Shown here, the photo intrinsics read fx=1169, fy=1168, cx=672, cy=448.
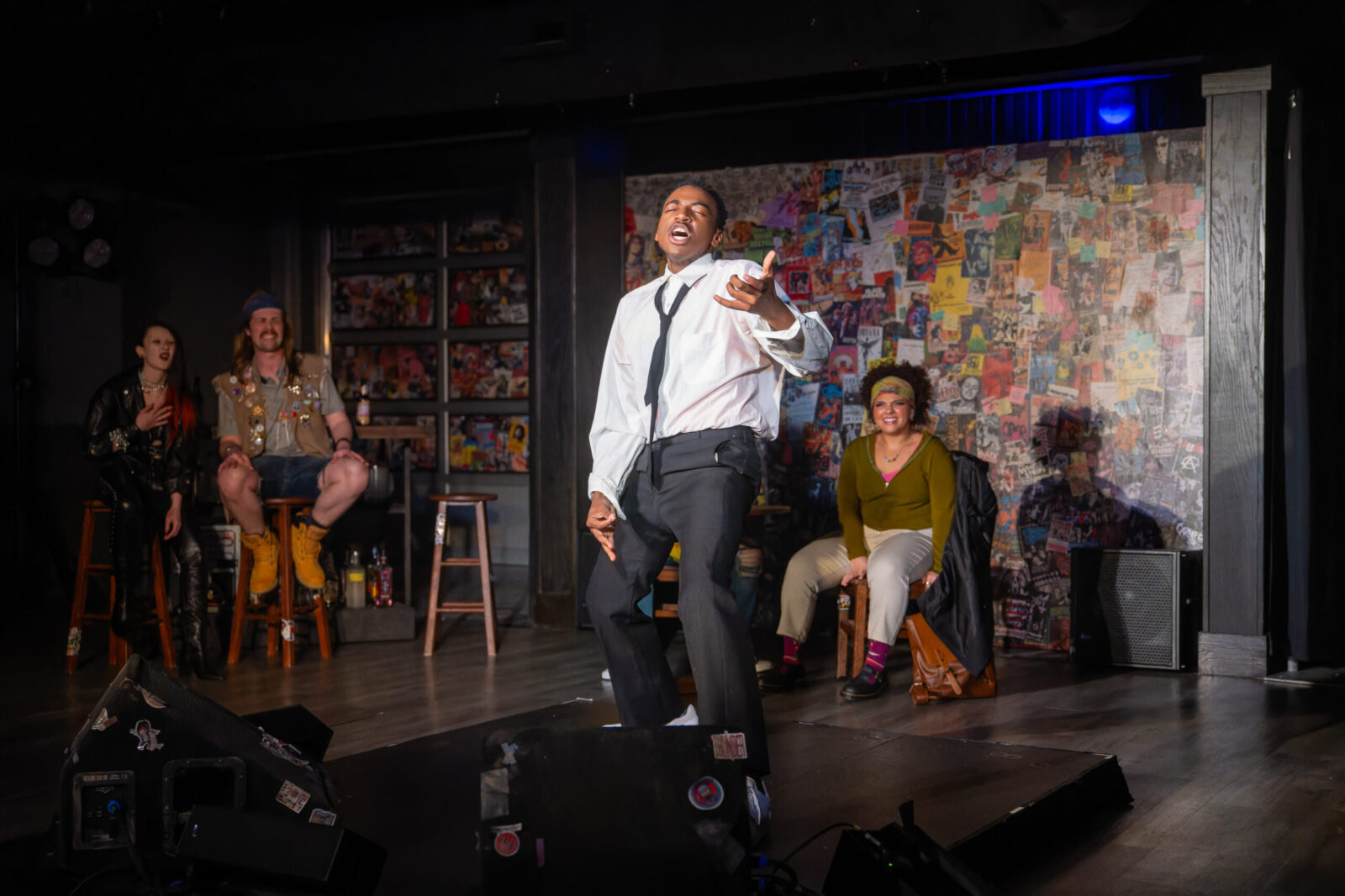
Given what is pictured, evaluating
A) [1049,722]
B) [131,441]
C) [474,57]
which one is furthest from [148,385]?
[1049,722]

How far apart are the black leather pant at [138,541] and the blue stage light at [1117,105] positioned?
4551 mm

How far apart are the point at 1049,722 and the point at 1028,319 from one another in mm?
2221

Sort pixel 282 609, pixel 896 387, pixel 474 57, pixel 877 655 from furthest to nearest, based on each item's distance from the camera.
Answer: pixel 474 57 < pixel 282 609 < pixel 896 387 < pixel 877 655

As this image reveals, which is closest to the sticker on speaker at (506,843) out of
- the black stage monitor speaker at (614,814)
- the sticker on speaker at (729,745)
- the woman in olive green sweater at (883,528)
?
the black stage monitor speaker at (614,814)

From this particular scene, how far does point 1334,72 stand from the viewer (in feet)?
17.0

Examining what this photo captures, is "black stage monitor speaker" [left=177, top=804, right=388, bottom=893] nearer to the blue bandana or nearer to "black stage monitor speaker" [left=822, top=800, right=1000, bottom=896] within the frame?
"black stage monitor speaker" [left=822, top=800, right=1000, bottom=896]

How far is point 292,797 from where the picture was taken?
235cm

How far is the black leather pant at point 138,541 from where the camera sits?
4.83m

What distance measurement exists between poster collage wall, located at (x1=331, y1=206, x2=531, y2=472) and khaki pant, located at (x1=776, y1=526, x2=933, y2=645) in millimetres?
3197

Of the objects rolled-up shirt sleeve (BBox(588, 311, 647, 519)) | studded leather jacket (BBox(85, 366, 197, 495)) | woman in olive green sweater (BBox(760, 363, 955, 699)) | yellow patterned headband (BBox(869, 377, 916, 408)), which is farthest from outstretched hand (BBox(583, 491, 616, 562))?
studded leather jacket (BBox(85, 366, 197, 495))

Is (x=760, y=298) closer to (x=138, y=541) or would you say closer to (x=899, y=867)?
(x=899, y=867)

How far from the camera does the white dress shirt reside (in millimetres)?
2771

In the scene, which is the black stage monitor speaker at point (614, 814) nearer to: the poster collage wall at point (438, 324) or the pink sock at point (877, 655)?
the pink sock at point (877, 655)

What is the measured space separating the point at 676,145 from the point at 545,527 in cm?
217
